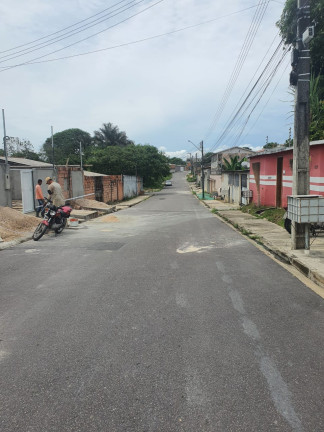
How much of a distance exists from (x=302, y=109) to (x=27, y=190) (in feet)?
38.9

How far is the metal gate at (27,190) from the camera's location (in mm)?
15153

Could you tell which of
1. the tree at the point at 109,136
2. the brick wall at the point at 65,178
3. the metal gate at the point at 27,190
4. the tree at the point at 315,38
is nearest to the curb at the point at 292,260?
the metal gate at the point at 27,190

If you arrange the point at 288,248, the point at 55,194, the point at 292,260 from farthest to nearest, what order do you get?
the point at 55,194 → the point at 288,248 → the point at 292,260

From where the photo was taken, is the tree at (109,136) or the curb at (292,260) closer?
the curb at (292,260)

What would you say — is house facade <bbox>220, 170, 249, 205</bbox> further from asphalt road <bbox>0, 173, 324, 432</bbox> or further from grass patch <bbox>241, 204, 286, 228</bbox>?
asphalt road <bbox>0, 173, 324, 432</bbox>

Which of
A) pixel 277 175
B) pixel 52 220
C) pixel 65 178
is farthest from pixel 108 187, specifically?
pixel 52 220

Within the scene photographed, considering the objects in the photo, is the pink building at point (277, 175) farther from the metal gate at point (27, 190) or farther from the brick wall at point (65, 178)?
the metal gate at point (27, 190)

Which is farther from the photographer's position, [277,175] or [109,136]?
[109,136]

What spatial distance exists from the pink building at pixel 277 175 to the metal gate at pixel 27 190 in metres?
11.5

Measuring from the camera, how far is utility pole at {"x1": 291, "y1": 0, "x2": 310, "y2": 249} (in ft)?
26.7

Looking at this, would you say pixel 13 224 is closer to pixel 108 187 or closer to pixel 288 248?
pixel 288 248

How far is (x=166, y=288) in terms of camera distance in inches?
223

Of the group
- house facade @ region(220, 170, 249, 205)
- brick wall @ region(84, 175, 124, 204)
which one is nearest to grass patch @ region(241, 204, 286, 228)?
house facade @ region(220, 170, 249, 205)

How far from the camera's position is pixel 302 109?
8.18 m
